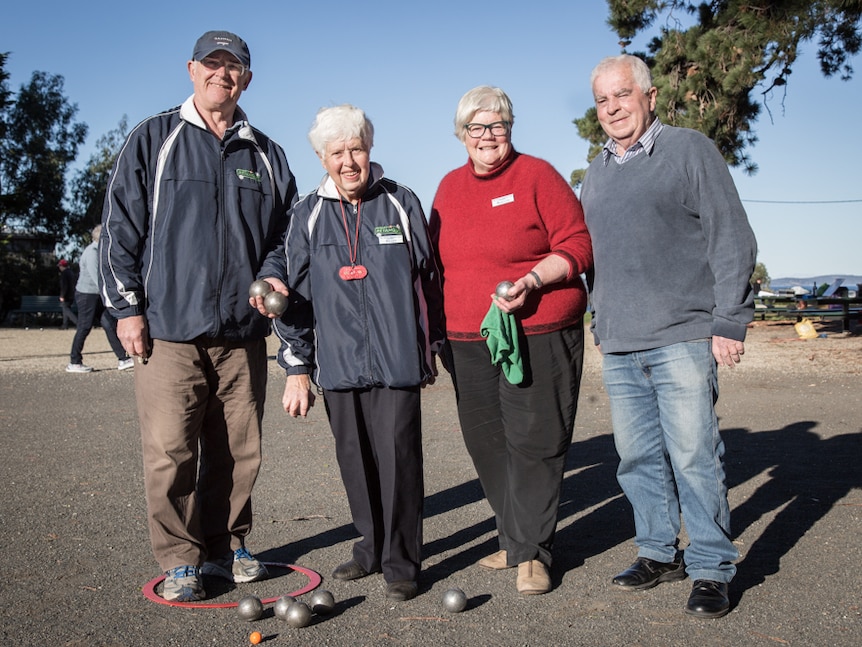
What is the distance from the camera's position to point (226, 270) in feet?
14.4

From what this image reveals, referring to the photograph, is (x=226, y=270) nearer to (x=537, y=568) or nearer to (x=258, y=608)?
(x=258, y=608)

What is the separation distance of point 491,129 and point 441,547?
7.75ft

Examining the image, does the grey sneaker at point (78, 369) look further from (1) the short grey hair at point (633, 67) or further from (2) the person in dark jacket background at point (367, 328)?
(1) the short grey hair at point (633, 67)

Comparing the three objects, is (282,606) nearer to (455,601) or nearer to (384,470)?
(455,601)

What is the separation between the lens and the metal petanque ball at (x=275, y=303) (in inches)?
165

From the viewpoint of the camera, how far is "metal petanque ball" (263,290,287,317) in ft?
13.8

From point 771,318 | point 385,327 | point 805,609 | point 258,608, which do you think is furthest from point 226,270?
point 771,318

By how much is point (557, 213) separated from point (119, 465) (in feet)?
15.1

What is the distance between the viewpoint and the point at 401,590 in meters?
4.28

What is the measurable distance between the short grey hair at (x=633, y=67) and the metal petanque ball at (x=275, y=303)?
1849 mm

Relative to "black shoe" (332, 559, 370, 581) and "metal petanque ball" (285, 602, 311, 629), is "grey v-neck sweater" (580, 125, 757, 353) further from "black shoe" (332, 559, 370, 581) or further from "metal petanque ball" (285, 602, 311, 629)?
"metal petanque ball" (285, 602, 311, 629)

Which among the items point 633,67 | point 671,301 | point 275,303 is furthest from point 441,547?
point 633,67

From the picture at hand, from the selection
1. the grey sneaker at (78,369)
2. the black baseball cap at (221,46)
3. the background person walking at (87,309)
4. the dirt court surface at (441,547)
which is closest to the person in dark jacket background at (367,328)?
the dirt court surface at (441,547)

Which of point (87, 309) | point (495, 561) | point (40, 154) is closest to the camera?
point (495, 561)
